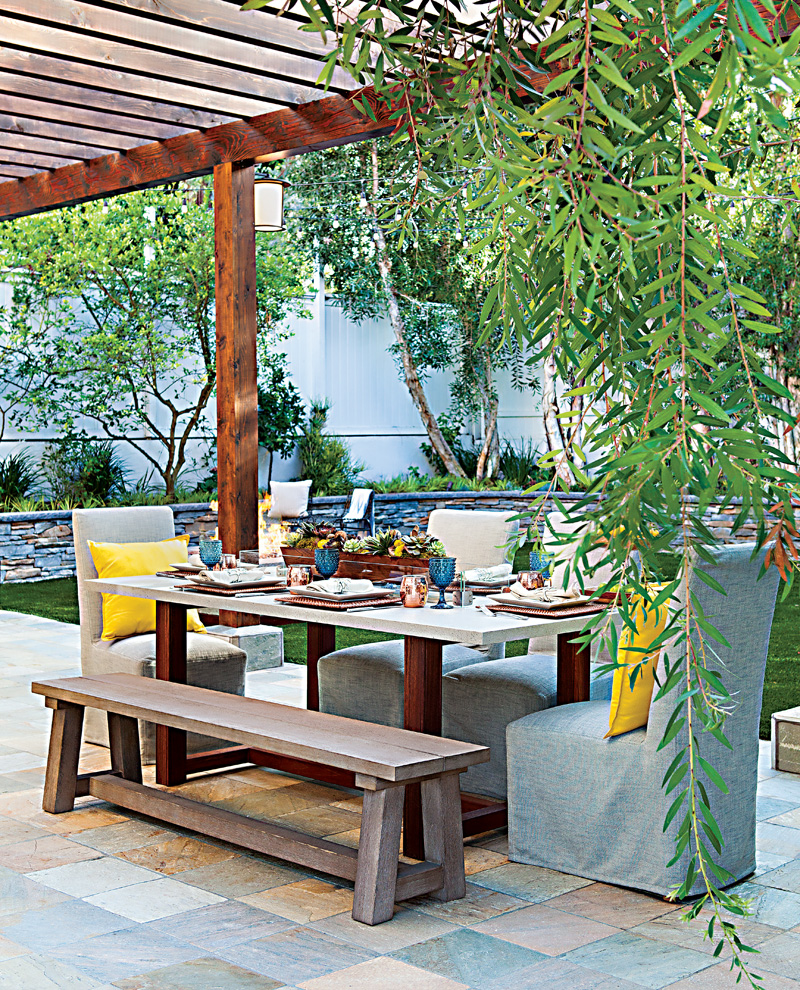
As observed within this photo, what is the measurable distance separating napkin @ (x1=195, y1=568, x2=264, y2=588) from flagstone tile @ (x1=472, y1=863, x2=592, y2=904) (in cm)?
135

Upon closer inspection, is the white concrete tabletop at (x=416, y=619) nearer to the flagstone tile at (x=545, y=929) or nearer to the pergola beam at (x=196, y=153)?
the flagstone tile at (x=545, y=929)

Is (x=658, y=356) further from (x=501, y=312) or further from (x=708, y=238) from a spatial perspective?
(x=501, y=312)

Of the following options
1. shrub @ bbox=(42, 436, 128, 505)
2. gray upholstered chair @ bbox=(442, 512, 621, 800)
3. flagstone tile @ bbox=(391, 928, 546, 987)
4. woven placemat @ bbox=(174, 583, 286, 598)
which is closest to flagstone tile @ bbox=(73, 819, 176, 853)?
woven placemat @ bbox=(174, 583, 286, 598)

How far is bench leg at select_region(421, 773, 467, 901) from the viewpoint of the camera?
3.06 m

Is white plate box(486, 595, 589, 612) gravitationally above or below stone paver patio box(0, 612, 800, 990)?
above

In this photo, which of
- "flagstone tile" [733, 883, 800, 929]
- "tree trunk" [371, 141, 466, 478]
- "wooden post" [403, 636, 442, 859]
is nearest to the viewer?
"flagstone tile" [733, 883, 800, 929]

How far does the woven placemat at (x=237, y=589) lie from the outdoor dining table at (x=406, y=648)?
3 centimetres

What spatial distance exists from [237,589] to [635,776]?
1.59 meters

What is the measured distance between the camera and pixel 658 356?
0.87 metres

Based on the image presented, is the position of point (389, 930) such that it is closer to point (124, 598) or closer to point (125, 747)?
point (125, 747)

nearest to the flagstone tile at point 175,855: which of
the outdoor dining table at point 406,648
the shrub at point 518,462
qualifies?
the outdoor dining table at point 406,648

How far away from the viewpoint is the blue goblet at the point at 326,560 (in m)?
3.92

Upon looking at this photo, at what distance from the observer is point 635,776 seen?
121 inches

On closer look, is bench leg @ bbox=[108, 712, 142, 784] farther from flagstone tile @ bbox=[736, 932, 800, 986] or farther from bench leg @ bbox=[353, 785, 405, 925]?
flagstone tile @ bbox=[736, 932, 800, 986]
